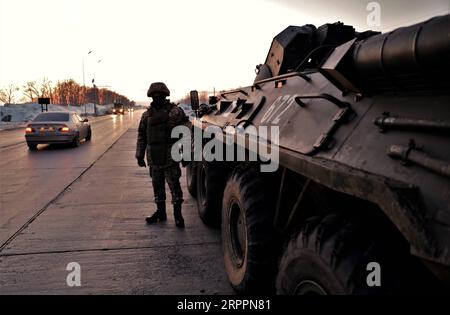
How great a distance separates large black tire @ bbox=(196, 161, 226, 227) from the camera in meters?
4.68

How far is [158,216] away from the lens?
5.35 m

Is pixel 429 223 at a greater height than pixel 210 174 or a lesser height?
greater

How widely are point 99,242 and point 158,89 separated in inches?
79.0

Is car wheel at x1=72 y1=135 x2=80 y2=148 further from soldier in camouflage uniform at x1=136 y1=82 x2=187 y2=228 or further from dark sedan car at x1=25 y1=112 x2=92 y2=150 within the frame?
soldier in camouflage uniform at x1=136 y1=82 x2=187 y2=228

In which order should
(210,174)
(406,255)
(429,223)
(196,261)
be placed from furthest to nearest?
(210,174) < (196,261) < (406,255) < (429,223)

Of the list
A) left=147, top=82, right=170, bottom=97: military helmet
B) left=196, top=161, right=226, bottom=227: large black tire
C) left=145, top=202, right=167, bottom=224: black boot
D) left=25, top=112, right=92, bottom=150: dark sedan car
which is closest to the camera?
left=196, top=161, right=226, bottom=227: large black tire

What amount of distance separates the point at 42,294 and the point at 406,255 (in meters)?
2.90

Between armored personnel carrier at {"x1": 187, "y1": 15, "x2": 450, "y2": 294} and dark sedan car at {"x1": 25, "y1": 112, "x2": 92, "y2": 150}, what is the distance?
40.2ft

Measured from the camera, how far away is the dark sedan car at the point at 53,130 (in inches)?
529

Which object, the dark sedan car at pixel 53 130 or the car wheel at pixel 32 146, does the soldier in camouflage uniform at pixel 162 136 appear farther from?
the car wheel at pixel 32 146

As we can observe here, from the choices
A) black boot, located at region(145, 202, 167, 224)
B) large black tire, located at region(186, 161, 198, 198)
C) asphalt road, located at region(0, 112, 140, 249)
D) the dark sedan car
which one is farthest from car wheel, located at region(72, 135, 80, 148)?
black boot, located at region(145, 202, 167, 224)

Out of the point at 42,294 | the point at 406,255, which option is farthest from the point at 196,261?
the point at 406,255
